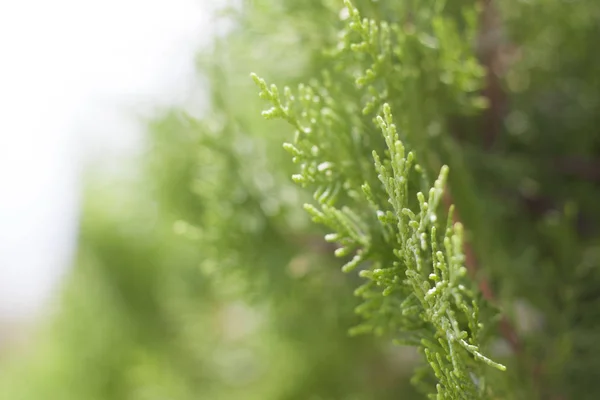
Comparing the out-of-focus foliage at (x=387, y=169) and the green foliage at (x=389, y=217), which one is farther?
the out-of-focus foliage at (x=387, y=169)

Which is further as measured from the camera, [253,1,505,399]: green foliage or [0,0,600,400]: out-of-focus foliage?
[0,0,600,400]: out-of-focus foliage

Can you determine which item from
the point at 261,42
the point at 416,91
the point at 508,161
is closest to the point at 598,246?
the point at 508,161

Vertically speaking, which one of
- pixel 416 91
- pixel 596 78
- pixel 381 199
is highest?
pixel 596 78

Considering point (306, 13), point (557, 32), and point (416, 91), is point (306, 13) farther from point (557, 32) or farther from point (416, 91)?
point (557, 32)

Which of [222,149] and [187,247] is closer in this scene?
[222,149]

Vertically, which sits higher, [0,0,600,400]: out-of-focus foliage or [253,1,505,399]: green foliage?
[0,0,600,400]: out-of-focus foliage

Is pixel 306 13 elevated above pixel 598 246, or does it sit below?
above

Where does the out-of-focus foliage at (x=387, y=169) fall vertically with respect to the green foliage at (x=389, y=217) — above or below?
above

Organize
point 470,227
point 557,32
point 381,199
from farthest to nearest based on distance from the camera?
point 557,32, point 470,227, point 381,199
